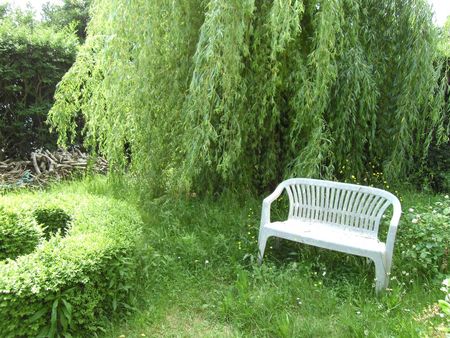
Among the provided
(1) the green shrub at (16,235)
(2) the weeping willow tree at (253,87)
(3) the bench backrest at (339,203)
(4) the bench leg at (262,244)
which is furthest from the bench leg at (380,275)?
(1) the green shrub at (16,235)

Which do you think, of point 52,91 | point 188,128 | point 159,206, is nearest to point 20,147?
point 52,91

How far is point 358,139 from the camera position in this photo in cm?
459

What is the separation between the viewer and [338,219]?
3648 millimetres

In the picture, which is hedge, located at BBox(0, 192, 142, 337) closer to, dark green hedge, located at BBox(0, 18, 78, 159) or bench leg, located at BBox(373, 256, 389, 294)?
bench leg, located at BBox(373, 256, 389, 294)

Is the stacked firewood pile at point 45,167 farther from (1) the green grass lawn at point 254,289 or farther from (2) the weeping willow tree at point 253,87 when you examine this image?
(1) the green grass lawn at point 254,289

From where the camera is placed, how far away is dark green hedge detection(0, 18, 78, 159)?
6980 millimetres

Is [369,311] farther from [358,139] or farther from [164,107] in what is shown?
[164,107]

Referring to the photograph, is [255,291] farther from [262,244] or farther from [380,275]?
[380,275]

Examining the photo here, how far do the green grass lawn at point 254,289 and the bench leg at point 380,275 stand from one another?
0.06m

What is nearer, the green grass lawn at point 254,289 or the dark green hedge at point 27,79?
the green grass lawn at point 254,289

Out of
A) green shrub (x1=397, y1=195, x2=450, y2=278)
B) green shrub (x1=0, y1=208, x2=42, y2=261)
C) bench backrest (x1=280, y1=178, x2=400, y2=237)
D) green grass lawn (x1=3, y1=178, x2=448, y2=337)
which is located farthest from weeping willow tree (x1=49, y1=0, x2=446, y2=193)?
green shrub (x1=0, y1=208, x2=42, y2=261)

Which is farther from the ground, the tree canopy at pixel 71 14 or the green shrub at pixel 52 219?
the tree canopy at pixel 71 14

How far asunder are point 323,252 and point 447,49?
10.3ft

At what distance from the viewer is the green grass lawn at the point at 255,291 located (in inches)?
106
